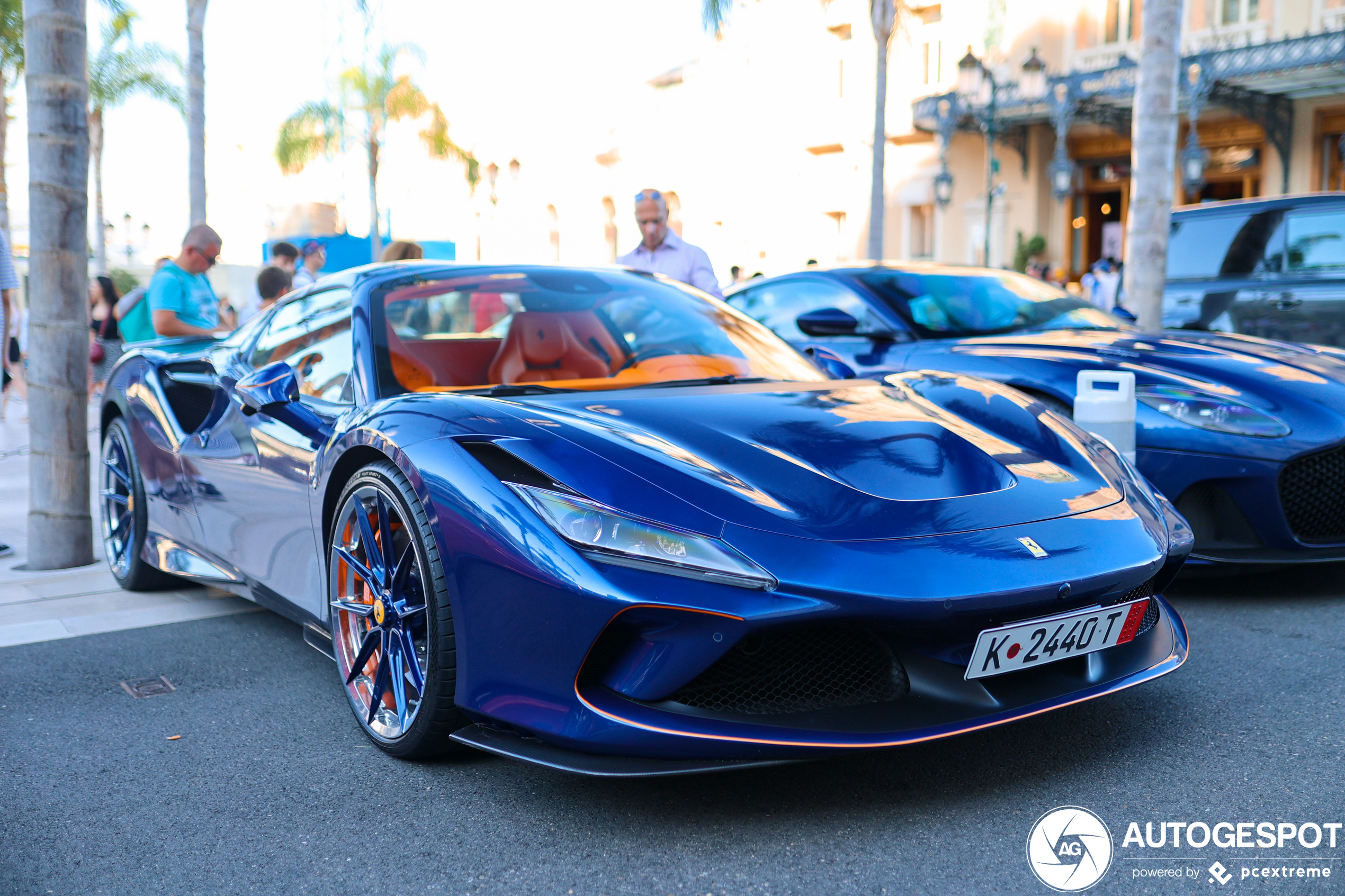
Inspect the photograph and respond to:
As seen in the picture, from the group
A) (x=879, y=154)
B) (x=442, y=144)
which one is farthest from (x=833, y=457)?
(x=442, y=144)

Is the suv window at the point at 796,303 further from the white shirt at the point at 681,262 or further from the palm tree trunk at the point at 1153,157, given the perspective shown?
the palm tree trunk at the point at 1153,157

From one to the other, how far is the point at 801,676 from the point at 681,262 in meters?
4.57

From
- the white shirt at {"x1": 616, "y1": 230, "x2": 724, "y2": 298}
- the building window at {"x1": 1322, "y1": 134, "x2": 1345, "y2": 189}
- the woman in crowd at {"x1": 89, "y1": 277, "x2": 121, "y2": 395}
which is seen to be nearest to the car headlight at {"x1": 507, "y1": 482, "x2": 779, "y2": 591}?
the white shirt at {"x1": 616, "y1": 230, "x2": 724, "y2": 298}

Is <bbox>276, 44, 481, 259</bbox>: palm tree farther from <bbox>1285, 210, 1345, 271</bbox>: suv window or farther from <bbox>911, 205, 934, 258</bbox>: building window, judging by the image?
<bbox>1285, 210, 1345, 271</bbox>: suv window

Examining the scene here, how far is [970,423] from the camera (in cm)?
304

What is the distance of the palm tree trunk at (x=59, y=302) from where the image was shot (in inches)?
190

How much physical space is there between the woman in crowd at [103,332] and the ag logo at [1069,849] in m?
9.11

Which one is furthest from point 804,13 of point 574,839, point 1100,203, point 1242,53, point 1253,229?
point 574,839

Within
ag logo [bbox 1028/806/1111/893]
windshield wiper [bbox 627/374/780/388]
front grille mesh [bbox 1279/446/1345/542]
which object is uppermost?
windshield wiper [bbox 627/374/780/388]

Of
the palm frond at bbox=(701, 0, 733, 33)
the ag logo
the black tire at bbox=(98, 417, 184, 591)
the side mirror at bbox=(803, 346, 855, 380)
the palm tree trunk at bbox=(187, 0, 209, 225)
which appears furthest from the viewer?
the palm frond at bbox=(701, 0, 733, 33)

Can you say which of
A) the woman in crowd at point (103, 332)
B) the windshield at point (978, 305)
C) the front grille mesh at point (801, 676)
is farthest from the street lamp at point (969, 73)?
the front grille mesh at point (801, 676)

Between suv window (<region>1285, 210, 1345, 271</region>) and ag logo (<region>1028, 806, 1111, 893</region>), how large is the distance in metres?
5.32

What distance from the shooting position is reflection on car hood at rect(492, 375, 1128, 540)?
2.32 metres

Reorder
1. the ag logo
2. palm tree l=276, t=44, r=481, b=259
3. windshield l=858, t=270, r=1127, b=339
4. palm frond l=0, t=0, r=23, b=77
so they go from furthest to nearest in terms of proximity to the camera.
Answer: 1. palm tree l=276, t=44, r=481, b=259
2. palm frond l=0, t=0, r=23, b=77
3. windshield l=858, t=270, r=1127, b=339
4. the ag logo
